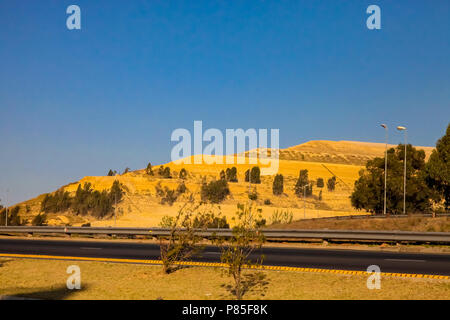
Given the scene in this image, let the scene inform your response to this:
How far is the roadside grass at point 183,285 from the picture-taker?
10516 mm

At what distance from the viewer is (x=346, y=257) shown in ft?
59.1

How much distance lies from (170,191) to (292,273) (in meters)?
64.9

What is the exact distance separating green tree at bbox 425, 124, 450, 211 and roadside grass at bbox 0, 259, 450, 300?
40051 millimetres

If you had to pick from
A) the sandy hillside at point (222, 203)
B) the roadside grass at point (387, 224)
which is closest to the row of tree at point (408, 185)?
the sandy hillside at point (222, 203)

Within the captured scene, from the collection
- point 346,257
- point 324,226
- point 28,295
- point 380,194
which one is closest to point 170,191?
point 380,194

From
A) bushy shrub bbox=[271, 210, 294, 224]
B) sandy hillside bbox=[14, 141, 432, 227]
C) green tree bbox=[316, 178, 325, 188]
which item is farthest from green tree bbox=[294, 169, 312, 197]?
bushy shrub bbox=[271, 210, 294, 224]

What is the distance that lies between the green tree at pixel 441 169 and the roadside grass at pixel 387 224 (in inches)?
730

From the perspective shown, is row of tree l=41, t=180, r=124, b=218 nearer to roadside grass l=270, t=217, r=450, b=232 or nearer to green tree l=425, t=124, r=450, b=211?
roadside grass l=270, t=217, r=450, b=232

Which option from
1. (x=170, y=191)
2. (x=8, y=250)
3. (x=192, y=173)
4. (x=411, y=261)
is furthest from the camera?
(x=192, y=173)

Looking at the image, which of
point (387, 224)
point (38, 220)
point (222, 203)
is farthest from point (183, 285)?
point (222, 203)

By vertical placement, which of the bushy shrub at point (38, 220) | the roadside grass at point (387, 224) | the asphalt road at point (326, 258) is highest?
the asphalt road at point (326, 258)

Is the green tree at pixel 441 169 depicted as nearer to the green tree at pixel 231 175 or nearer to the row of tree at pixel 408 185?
the row of tree at pixel 408 185

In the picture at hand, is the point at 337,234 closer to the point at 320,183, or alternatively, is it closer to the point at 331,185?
the point at 331,185

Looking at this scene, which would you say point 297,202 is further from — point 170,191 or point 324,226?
point 324,226
